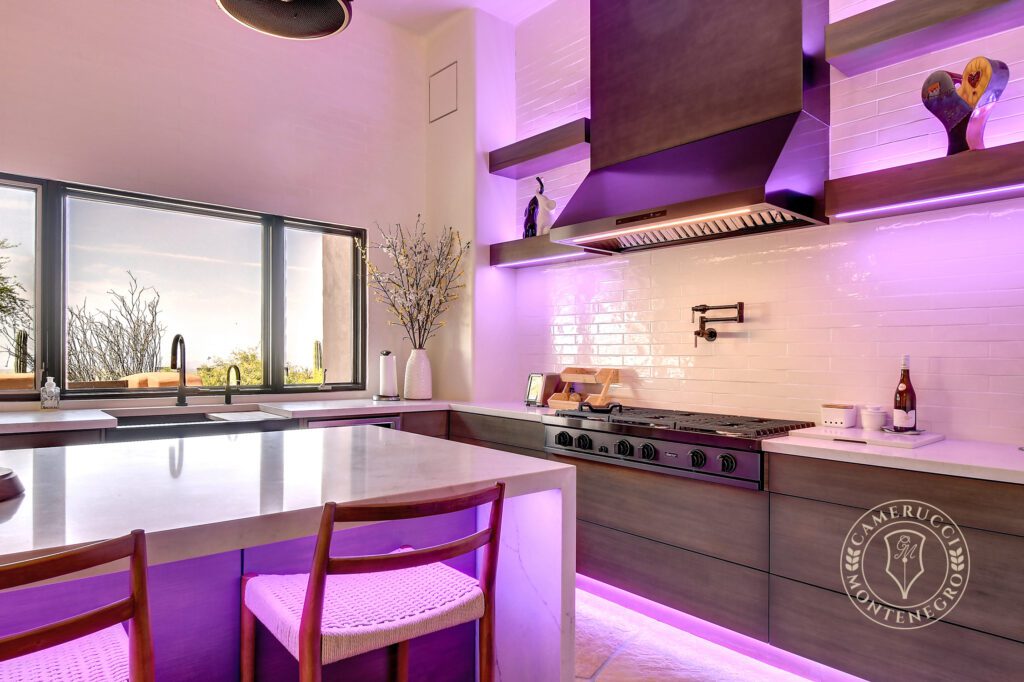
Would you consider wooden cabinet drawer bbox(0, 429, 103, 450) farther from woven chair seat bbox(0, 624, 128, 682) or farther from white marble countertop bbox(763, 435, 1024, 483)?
white marble countertop bbox(763, 435, 1024, 483)

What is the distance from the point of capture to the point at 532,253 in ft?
14.0

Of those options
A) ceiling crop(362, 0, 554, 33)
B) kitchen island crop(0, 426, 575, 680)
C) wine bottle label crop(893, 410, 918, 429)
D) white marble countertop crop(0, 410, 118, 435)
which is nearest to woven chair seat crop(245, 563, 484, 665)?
kitchen island crop(0, 426, 575, 680)

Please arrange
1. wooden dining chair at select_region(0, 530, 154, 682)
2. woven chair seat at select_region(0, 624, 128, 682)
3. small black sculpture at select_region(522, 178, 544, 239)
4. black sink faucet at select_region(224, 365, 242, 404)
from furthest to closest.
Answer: small black sculpture at select_region(522, 178, 544, 239) → black sink faucet at select_region(224, 365, 242, 404) → woven chair seat at select_region(0, 624, 128, 682) → wooden dining chair at select_region(0, 530, 154, 682)

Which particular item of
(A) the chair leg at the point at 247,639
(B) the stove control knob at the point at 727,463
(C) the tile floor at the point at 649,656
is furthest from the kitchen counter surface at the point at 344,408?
(A) the chair leg at the point at 247,639

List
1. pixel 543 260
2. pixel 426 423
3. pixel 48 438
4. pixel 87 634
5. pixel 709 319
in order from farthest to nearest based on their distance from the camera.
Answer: pixel 543 260, pixel 426 423, pixel 709 319, pixel 48 438, pixel 87 634

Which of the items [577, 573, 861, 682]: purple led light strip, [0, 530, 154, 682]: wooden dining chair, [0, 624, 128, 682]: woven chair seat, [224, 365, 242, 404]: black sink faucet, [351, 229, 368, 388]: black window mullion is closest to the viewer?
[0, 530, 154, 682]: wooden dining chair

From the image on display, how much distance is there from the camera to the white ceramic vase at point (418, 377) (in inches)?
177

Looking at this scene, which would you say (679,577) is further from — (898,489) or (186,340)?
(186,340)

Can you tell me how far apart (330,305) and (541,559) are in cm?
334

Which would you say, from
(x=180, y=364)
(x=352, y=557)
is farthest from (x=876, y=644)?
(x=180, y=364)

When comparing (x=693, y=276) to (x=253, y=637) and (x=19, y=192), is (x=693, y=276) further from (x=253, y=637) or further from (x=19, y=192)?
(x=19, y=192)

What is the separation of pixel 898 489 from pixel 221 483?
215 cm

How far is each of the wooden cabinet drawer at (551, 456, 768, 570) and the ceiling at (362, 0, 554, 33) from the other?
131 inches

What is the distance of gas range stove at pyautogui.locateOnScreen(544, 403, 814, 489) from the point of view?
261 cm
